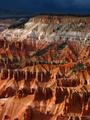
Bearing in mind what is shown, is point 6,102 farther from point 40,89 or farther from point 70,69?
point 70,69

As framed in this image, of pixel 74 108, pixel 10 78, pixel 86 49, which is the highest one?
pixel 86 49

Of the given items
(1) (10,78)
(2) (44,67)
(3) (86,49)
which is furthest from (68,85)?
(3) (86,49)

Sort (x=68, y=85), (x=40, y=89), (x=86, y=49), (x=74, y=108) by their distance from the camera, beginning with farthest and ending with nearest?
(x=86, y=49)
(x=68, y=85)
(x=40, y=89)
(x=74, y=108)

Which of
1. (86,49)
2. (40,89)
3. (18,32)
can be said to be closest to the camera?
(40,89)

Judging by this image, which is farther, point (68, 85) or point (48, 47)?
point (48, 47)

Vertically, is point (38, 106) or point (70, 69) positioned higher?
point (70, 69)

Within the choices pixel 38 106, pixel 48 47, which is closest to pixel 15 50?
pixel 48 47
